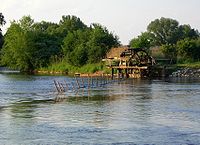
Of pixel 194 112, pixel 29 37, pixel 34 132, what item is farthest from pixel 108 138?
pixel 29 37

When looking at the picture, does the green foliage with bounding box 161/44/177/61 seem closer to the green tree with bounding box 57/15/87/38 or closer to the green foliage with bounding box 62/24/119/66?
the green foliage with bounding box 62/24/119/66

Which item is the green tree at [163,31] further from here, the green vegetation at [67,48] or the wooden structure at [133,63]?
the wooden structure at [133,63]

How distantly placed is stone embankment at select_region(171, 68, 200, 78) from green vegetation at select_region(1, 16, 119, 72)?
72.9ft

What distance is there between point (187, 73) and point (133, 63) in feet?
34.4

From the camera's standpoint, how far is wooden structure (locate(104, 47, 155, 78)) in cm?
9962

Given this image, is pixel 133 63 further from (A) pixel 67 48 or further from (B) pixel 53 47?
(B) pixel 53 47

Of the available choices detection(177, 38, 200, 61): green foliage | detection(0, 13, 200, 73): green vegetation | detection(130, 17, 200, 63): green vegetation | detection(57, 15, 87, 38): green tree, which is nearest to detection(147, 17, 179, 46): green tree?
detection(130, 17, 200, 63): green vegetation

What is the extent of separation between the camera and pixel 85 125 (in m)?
A: 32.6

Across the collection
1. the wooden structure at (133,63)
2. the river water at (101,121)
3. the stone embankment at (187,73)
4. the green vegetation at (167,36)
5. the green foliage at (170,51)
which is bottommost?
the river water at (101,121)

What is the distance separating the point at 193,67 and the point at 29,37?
51.3 m

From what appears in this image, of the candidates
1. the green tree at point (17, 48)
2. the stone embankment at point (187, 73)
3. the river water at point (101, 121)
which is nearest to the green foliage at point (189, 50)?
the stone embankment at point (187, 73)

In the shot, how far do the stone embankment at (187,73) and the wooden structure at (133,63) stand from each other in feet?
17.0

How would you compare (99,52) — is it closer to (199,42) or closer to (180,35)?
(199,42)

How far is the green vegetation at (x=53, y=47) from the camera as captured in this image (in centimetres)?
12538
